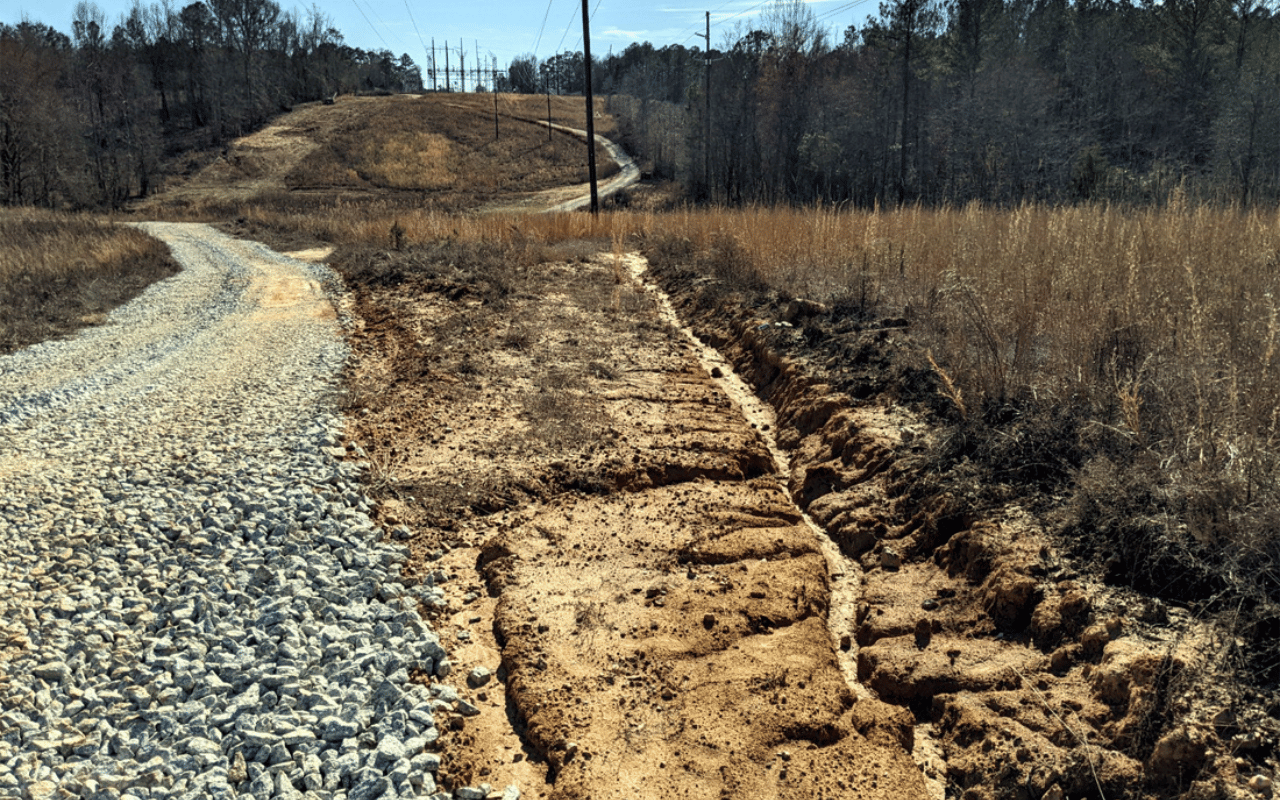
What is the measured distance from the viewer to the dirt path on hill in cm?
345

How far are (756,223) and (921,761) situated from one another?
12.4 metres

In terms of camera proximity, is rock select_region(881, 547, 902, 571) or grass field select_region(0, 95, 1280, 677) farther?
rock select_region(881, 547, 902, 571)

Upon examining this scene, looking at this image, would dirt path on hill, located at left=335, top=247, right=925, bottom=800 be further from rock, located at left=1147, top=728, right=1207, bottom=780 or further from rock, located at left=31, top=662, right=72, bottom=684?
rock, located at left=31, top=662, right=72, bottom=684

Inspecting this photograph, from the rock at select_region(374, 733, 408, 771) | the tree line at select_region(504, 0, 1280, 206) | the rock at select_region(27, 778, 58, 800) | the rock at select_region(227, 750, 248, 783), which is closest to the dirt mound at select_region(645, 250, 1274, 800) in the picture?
the rock at select_region(374, 733, 408, 771)

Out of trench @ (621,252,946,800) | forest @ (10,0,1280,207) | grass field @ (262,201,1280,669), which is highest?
forest @ (10,0,1280,207)

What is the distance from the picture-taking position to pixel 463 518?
18.9 feet

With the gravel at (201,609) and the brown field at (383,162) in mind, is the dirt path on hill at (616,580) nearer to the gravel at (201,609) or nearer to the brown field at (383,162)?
the gravel at (201,609)

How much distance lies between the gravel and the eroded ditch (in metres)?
0.37

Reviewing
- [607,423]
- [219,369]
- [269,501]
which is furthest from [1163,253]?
[219,369]

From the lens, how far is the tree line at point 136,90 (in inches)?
1721

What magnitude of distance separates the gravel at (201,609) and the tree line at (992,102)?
93.0 ft

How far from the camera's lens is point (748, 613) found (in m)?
4.53

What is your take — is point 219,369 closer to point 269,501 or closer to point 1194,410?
point 269,501

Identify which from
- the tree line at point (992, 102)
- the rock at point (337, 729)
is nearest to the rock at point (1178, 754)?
the rock at point (337, 729)
